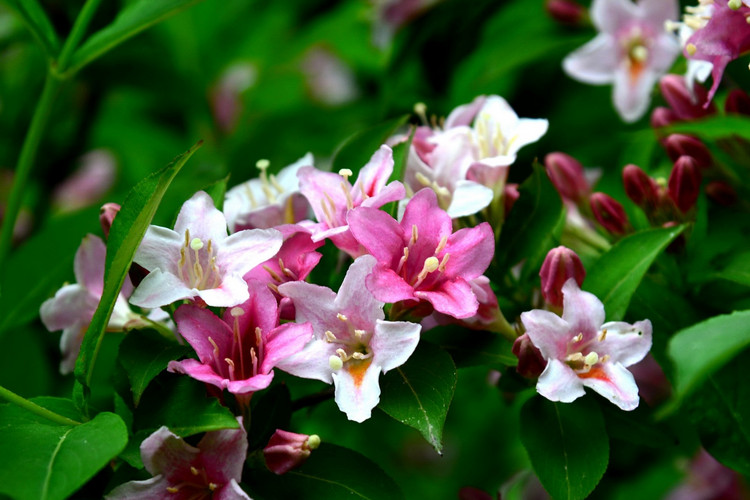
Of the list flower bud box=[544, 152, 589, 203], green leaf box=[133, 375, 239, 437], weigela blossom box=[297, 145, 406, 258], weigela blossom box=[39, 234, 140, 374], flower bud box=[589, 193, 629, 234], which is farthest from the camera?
flower bud box=[544, 152, 589, 203]

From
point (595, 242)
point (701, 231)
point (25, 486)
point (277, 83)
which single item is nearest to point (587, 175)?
point (595, 242)

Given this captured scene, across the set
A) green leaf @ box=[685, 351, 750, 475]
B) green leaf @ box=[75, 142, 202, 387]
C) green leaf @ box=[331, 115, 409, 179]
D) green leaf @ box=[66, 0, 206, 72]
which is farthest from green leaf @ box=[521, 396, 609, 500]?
green leaf @ box=[66, 0, 206, 72]

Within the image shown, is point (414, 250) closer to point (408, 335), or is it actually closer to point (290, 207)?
point (408, 335)

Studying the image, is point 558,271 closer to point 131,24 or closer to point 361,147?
point 361,147

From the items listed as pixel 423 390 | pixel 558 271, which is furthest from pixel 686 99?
pixel 423 390

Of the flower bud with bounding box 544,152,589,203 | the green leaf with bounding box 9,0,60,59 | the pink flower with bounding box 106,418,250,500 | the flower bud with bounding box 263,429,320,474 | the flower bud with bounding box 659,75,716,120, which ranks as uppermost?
the green leaf with bounding box 9,0,60,59

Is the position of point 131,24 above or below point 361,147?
above

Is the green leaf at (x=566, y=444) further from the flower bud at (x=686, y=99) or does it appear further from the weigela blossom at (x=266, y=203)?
the flower bud at (x=686, y=99)

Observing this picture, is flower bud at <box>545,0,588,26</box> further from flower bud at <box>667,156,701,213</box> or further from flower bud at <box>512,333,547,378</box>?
flower bud at <box>512,333,547,378</box>
